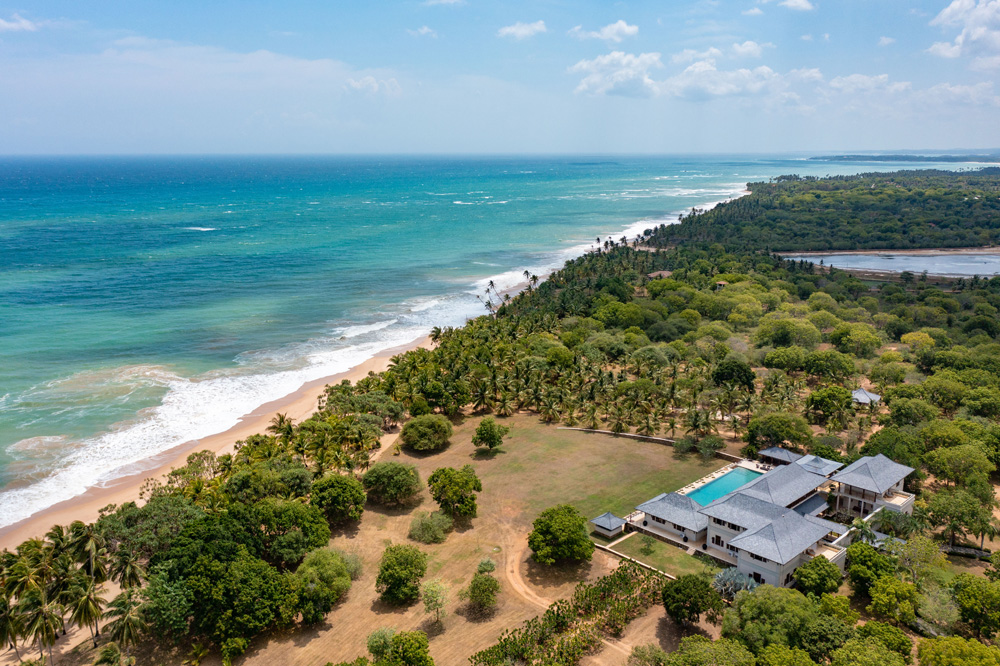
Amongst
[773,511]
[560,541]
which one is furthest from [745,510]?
[560,541]

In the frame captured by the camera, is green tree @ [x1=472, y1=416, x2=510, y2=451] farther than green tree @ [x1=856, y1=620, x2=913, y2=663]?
Yes

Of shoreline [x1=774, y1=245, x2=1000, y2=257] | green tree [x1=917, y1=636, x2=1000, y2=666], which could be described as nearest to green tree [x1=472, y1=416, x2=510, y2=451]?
green tree [x1=917, y1=636, x2=1000, y2=666]

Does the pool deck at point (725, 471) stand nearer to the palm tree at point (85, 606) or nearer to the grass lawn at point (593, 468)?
the grass lawn at point (593, 468)

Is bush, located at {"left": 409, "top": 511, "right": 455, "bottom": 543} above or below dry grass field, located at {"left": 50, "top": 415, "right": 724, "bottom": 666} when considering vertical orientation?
above

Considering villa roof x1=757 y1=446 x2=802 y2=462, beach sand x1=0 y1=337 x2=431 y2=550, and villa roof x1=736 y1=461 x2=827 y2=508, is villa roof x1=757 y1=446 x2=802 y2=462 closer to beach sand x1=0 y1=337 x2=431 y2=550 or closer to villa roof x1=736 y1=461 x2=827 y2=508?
villa roof x1=736 y1=461 x2=827 y2=508

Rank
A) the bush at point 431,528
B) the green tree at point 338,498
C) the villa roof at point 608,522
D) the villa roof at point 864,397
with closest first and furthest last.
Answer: the villa roof at point 608,522 → the bush at point 431,528 → the green tree at point 338,498 → the villa roof at point 864,397

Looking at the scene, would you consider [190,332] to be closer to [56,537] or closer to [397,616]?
[56,537]


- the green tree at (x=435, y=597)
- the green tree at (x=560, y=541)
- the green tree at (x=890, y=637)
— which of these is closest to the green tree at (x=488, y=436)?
the green tree at (x=560, y=541)

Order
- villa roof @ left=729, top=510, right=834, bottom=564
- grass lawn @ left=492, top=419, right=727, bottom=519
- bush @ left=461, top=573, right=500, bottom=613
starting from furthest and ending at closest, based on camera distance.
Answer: grass lawn @ left=492, top=419, right=727, bottom=519
villa roof @ left=729, top=510, right=834, bottom=564
bush @ left=461, top=573, right=500, bottom=613
